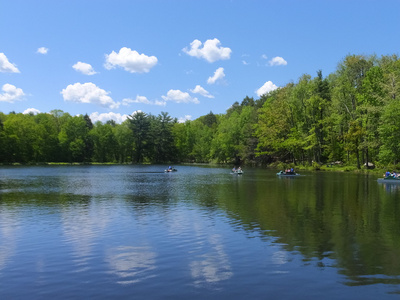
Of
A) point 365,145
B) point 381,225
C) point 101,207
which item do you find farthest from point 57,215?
point 365,145

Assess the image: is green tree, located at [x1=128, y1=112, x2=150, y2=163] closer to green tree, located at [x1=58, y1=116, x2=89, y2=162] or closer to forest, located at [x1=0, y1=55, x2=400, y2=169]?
forest, located at [x1=0, y1=55, x2=400, y2=169]

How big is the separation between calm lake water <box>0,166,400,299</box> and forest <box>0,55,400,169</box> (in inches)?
1750

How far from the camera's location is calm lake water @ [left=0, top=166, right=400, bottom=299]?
11.0 meters

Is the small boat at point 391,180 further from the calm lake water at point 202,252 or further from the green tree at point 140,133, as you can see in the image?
the green tree at point 140,133

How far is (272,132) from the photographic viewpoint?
314 ft

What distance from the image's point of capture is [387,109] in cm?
5878

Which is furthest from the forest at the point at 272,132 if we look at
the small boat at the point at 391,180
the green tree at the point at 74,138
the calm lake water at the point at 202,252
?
the calm lake water at the point at 202,252

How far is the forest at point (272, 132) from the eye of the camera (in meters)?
67.9

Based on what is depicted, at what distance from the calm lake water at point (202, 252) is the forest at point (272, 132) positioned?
146ft

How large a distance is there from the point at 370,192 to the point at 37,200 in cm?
Result: 3172

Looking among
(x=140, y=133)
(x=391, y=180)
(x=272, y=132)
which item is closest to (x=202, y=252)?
(x=391, y=180)

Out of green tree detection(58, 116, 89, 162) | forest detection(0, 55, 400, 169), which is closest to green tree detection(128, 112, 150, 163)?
forest detection(0, 55, 400, 169)

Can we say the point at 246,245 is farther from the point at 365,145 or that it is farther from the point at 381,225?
the point at 365,145

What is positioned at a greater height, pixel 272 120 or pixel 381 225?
pixel 272 120
